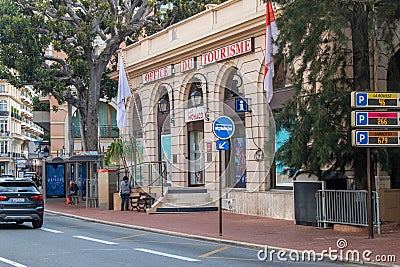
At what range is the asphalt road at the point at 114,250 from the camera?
12.9 metres

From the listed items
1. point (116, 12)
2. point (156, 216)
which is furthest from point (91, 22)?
point (156, 216)

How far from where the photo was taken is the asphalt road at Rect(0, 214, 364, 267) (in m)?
12.9

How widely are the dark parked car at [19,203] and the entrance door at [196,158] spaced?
10100 mm

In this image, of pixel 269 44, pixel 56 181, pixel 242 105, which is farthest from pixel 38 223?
pixel 56 181

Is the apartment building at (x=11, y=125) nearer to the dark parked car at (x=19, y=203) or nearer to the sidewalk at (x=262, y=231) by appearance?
the sidewalk at (x=262, y=231)

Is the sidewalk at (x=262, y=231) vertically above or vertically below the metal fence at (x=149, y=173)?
below

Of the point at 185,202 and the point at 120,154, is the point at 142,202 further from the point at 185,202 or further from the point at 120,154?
the point at 120,154

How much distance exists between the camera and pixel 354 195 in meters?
18.0

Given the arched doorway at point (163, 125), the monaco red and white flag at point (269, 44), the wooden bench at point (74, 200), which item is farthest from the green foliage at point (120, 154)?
the monaco red and white flag at point (269, 44)

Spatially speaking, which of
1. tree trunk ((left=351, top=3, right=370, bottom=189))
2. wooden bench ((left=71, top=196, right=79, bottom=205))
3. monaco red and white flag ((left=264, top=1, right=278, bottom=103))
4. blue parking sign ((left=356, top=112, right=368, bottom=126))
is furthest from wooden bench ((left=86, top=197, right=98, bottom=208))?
blue parking sign ((left=356, top=112, right=368, bottom=126))

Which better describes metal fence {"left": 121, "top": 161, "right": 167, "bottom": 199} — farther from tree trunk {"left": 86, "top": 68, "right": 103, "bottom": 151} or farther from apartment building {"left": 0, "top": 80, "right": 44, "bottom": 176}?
apartment building {"left": 0, "top": 80, "right": 44, "bottom": 176}

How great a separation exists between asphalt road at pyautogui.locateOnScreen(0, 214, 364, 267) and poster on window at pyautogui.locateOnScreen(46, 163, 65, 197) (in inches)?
789

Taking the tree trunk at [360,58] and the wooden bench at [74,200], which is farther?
the wooden bench at [74,200]

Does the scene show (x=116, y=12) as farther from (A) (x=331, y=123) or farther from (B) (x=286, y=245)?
(B) (x=286, y=245)
